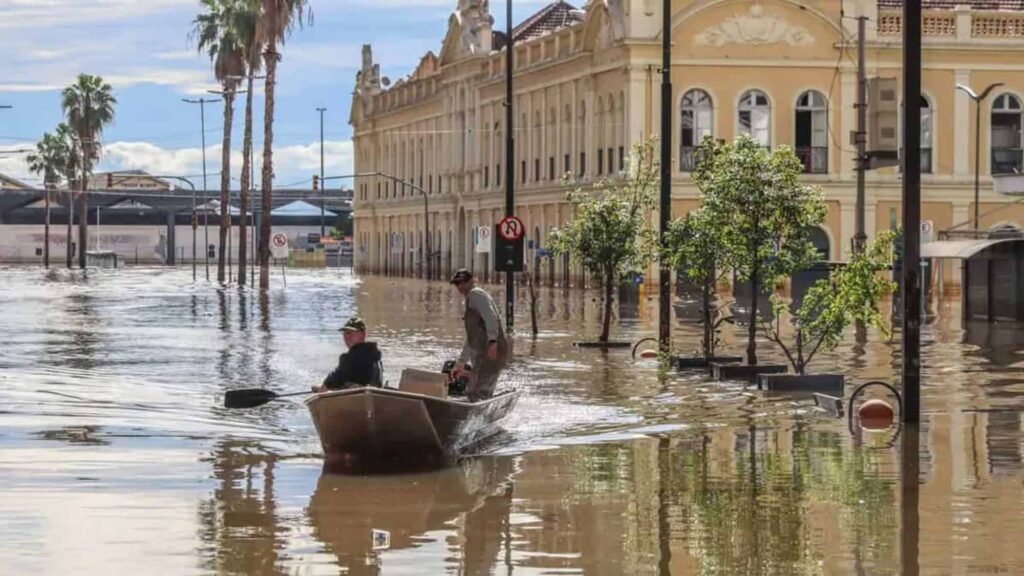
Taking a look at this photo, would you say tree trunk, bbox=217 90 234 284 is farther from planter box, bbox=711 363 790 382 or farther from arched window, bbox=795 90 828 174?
planter box, bbox=711 363 790 382

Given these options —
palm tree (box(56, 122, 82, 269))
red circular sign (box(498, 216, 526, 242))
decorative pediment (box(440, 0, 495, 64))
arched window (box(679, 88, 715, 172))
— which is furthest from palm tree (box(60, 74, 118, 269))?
red circular sign (box(498, 216, 526, 242))

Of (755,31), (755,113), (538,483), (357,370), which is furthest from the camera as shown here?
(755,113)

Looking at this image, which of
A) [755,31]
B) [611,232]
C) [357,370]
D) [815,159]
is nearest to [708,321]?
[611,232]

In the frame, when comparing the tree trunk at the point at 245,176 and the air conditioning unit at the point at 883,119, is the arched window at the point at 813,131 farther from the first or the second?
the air conditioning unit at the point at 883,119

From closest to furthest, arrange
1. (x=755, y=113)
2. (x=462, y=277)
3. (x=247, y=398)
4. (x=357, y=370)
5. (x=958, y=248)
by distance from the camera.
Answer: (x=357, y=370) → (x=247, y=398) → (x=462, y=277) → (x=958, y=248) → (x=755, y=113)

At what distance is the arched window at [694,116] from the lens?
3012 inches

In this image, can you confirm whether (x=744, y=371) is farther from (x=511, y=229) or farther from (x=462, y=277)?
(x=511, y=229)

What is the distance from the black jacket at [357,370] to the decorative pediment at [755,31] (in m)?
59.4

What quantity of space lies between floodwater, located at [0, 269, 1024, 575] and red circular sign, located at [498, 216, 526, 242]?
372 inches

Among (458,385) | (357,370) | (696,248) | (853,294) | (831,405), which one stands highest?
(696,248)

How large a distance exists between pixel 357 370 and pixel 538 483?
2434mm

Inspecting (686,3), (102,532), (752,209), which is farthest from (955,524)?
(686,3)

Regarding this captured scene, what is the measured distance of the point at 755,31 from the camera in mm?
76875

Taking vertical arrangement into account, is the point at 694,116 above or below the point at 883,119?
above
